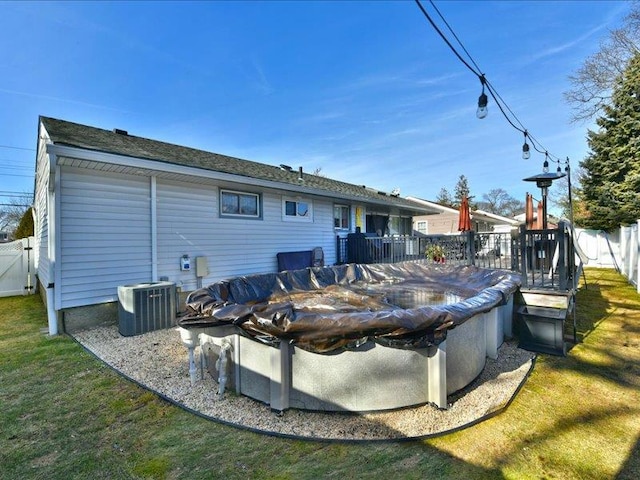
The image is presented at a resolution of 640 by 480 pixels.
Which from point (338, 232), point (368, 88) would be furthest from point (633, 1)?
point (338, 232)

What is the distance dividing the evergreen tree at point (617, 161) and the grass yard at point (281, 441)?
14790 millimetres

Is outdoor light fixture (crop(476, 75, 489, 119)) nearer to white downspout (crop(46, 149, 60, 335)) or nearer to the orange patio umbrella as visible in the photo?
the orange patio umbrella

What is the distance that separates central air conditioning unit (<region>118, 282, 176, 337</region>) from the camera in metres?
5.08

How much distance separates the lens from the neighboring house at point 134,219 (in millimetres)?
5137

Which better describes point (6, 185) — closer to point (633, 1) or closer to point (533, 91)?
point (533, 91)

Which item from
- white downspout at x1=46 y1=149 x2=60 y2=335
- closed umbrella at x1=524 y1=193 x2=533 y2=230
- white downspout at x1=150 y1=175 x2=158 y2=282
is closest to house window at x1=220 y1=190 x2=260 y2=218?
white downspout at x1=150 y1=175 x2=158 y2=282

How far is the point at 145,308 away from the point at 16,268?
26.2ft

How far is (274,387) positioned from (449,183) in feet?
166

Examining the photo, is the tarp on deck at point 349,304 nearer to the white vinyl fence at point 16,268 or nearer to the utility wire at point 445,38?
the utility wire at point 445,38

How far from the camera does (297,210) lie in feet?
31.6

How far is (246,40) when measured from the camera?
8742mm

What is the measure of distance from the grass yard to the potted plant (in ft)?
19.4

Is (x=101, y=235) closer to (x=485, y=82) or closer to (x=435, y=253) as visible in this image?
(x=485, y=82)

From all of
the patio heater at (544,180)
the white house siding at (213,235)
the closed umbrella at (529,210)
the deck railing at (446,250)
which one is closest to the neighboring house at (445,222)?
the deck railing at (446,250)
